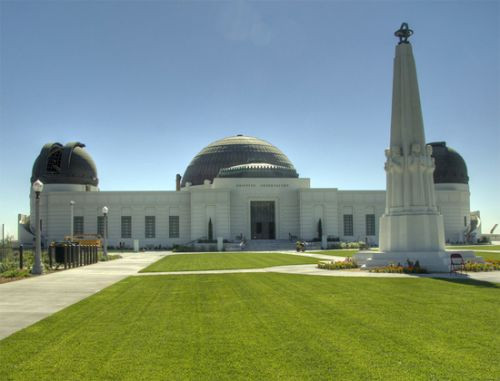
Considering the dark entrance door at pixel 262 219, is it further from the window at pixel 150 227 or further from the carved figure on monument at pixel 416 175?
the carved figure on monument at pixel 416 175

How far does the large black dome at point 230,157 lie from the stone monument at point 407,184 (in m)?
49.1

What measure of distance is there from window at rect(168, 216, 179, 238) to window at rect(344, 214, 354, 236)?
21.2 m

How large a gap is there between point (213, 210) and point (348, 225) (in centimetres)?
1733

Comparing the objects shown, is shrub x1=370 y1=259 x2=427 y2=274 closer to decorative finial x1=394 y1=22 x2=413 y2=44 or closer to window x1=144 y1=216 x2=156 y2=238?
decorative finial x1=394 y1=22 x2=413 y2=44

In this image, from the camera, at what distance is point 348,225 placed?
2606 inches

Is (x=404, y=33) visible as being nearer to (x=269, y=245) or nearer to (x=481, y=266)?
(x=481, y=266)

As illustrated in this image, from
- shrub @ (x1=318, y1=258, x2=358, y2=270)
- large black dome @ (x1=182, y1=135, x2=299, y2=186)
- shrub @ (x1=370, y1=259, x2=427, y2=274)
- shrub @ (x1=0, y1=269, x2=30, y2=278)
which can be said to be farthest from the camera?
large black dome @ (x1=182, y1=135, x2=299, y2=186)

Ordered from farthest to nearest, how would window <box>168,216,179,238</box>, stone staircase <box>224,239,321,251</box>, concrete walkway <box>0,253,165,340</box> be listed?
window <box>168,216,179,238</box> → stone staircase <box>224,239,321,251</box> → concrete walkway <box>0,253,165,340</box>

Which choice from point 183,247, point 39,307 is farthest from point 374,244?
point 39,307

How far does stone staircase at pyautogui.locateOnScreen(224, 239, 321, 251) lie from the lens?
5728cm

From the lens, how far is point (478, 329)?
382 inches

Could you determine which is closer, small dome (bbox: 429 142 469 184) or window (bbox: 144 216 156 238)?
window (bbox: 144 216 156 238)

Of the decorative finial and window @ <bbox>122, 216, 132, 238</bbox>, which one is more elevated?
the decorative finial

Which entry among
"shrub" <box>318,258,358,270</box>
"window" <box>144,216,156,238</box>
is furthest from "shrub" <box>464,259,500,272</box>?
"window" <box>144,216,156,238</box>
